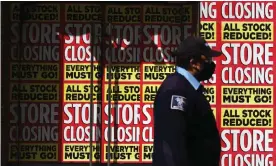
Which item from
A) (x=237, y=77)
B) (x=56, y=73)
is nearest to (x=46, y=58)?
(x=56, y=73)

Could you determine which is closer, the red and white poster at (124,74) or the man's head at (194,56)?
the man's head at (194,56)

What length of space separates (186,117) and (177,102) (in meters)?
0.11

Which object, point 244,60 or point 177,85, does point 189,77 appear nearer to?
point 177,85

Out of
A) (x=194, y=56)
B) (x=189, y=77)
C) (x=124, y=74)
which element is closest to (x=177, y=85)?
(x=189, y=77)

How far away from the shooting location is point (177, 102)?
4070 mm

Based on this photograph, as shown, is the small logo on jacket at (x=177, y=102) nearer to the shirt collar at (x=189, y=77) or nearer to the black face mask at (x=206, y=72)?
the shirt collar at (x=189, y=77)

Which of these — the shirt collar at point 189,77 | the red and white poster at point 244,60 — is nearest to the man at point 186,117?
the shirt collar at point 189,77

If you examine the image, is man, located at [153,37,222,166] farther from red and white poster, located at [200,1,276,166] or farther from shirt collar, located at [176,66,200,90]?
red and white poster, located at [200,1,276,166]

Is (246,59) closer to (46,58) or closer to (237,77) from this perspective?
(237,77)

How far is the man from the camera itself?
4.06 metres

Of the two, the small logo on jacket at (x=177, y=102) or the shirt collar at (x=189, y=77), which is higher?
the shirt collar at (x=189, y=77)

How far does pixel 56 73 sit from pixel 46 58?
0.19m

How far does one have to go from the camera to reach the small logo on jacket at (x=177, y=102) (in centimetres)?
406

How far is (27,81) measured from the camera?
8.16 metres
